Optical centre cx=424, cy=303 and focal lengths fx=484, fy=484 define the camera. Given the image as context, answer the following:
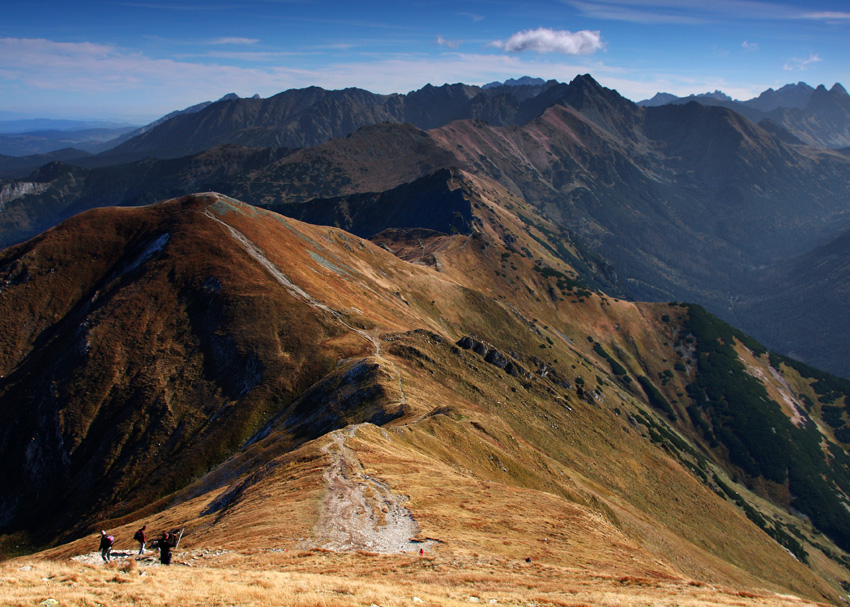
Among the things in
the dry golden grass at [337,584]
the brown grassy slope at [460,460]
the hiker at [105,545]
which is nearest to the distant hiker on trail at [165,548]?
the dry golden grass at [337,584]

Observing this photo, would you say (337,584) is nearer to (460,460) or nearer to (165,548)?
(165,548)

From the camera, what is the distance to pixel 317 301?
126500mm

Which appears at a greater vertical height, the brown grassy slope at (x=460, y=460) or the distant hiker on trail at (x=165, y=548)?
the distant hiker on trail at (x=165, y=548)

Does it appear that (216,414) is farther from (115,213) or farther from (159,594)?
(115,213)

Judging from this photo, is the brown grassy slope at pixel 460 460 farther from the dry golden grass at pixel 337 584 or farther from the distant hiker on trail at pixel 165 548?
the distant hiker on trail at pixel 165 548

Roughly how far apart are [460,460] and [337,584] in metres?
48.1

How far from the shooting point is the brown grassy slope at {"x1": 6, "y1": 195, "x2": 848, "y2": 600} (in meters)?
48.9

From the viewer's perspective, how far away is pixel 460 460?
75.6 metres

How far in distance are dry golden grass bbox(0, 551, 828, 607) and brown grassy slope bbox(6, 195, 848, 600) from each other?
3.32 meters

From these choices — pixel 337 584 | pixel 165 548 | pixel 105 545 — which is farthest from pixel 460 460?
pixel 105 545

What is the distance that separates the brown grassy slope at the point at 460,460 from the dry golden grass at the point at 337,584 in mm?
3324

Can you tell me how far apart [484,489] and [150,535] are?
39.2 metres

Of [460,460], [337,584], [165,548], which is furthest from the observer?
[460,460]

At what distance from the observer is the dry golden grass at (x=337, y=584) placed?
82.5 ft
